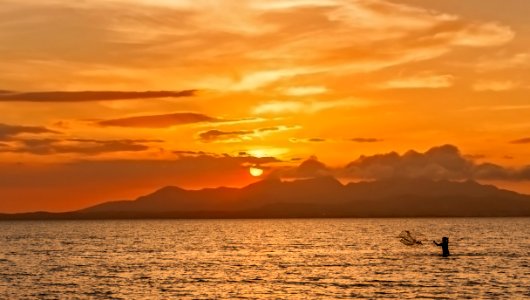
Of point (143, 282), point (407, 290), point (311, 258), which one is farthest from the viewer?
point (311, 258)

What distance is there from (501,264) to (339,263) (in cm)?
2501

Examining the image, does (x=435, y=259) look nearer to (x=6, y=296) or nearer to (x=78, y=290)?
(x=78, y=290)

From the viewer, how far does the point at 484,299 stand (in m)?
77.9

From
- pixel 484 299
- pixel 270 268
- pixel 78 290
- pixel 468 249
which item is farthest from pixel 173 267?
pixel 468 249

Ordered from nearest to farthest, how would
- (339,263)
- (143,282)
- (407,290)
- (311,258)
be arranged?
1. (407,290)
2. (143,282)
3. (339,263)
4. (311,258)

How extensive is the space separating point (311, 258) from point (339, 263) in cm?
1434

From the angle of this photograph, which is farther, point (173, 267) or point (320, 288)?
point (173, 267)

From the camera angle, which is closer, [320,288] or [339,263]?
[320,288]

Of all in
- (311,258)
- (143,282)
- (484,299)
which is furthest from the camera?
(311,258)

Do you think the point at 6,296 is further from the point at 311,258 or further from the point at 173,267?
the point at 311,258

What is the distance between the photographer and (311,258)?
136625 millimetres

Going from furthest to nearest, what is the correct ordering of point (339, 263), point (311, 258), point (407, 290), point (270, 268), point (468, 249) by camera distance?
point (468, 249) < point (311, 258) < point (339, 263) < point (270, 268) < point (407, 290)

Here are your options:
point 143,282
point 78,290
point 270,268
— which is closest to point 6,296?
point 78,290

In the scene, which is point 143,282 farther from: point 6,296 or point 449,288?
point 449,288
